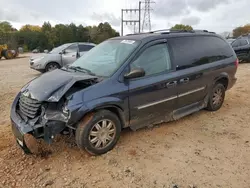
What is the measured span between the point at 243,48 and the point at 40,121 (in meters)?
13.5

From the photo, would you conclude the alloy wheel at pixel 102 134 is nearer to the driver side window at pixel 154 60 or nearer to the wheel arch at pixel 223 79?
the driver side window at pixel 154 60

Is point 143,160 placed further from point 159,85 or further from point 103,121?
point 159,85

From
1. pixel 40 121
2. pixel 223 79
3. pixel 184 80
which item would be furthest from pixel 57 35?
pixel 40 121

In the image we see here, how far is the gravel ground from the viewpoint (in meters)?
2.83

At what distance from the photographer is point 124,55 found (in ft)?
11.9

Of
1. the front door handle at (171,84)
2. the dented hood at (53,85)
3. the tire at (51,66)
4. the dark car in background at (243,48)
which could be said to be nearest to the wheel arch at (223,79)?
the front door handle at (171,84)

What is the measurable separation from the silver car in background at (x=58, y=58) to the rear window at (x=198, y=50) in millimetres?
6490

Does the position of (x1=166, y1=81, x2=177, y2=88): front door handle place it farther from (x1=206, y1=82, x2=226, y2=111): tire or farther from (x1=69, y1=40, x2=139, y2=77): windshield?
(x1=206, y1=82, x2=226, y2=111): tire

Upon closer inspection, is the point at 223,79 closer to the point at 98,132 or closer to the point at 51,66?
the point at 98,132

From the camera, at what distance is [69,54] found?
10375mm

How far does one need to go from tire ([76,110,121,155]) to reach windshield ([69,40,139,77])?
0.66 meters

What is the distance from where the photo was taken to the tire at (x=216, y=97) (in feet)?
15.9

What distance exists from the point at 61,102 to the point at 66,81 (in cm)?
32

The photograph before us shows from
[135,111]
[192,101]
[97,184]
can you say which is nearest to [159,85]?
[135,111]
